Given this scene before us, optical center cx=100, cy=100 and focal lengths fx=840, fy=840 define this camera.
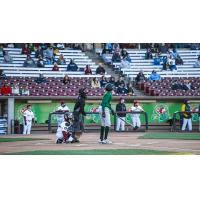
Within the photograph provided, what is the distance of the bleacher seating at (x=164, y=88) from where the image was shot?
53.8 ft

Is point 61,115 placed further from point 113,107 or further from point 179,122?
point 179,122

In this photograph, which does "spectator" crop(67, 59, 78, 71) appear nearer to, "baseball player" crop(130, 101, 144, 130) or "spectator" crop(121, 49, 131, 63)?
"spectator" crop(121, 49, 131, 63)

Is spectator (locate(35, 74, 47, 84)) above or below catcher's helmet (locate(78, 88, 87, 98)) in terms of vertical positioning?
above

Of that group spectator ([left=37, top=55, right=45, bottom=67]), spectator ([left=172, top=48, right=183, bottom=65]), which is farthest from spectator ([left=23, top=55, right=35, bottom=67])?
spectator ([left=172, top=48, right=183, bottom=65])

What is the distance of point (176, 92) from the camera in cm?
1684

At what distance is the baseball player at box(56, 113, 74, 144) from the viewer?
659 inches

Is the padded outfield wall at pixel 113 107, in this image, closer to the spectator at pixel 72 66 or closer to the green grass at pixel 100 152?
the spectator at pixel 72 66

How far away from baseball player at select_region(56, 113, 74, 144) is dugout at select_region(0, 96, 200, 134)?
0.32m

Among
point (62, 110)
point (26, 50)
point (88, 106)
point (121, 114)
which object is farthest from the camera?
point (121, 114)

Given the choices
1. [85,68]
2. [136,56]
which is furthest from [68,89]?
[136,56]

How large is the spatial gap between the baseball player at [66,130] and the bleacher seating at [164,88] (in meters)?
1.59

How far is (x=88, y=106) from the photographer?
17500 mm

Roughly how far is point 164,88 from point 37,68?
2.56 m

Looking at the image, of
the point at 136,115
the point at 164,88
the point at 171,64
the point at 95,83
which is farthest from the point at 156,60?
the point at 95,83
